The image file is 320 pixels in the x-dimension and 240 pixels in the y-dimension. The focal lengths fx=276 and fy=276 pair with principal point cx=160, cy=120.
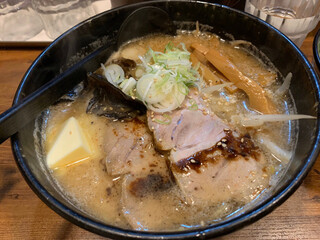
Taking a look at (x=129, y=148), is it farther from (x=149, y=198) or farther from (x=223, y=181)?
(x=223, y=181)

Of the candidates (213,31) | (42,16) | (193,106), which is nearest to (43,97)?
(193,106)

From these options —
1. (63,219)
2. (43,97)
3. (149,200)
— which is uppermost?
(43,97)

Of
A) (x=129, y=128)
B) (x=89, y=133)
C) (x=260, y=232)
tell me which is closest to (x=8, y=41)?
(x=89, y=133)

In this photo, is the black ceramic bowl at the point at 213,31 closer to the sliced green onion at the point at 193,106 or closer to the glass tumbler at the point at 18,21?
the sliced green onion at the point at 193,106

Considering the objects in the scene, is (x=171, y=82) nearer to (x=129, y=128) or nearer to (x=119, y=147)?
(x=129, y=128)

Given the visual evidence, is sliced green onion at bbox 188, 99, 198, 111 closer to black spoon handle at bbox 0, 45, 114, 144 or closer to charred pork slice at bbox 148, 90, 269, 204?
→ charred pork slice at bbox 148, 90, 269, 204
